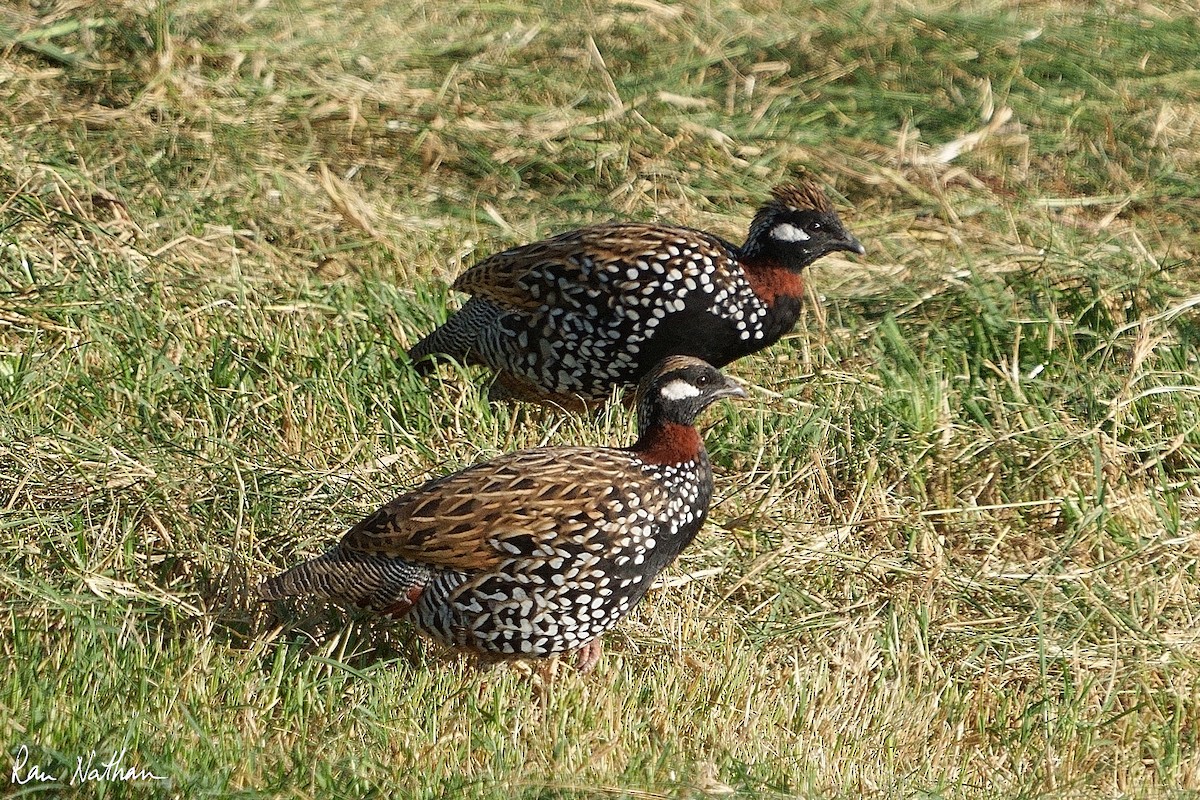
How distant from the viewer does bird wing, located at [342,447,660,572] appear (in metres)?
4.96

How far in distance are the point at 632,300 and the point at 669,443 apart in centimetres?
125

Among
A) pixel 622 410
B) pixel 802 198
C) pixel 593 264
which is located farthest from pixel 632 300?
pixel 802 198

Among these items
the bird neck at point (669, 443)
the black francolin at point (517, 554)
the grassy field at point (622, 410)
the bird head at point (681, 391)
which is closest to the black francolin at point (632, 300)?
the grassy field at point (622, 410)

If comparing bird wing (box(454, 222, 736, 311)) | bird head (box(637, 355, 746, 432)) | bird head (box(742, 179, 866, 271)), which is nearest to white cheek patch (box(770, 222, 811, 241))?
bird head (box(742, 179, 866, 271))

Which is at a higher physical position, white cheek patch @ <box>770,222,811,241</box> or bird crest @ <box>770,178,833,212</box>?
bird crest @ <box>770,178,833,212</box>

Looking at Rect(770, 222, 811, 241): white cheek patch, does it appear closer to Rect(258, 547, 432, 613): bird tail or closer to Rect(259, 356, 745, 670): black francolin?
Rect(259, 356, 745, 670): black francolin

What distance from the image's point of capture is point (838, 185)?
856cm

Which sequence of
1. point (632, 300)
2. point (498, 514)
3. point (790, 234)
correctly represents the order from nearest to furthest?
point (498, 514), point (632, 300), point (790, 234)

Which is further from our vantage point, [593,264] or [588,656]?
[593,264]

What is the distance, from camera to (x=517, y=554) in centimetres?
497

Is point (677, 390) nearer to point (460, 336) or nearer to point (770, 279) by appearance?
point (770, 279)

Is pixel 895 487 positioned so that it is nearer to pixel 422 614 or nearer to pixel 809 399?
pixel 809 399

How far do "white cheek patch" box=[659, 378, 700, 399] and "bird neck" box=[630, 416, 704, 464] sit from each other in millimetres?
79

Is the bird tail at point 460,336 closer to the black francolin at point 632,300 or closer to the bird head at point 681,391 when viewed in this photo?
the black francolin at point 632,300
